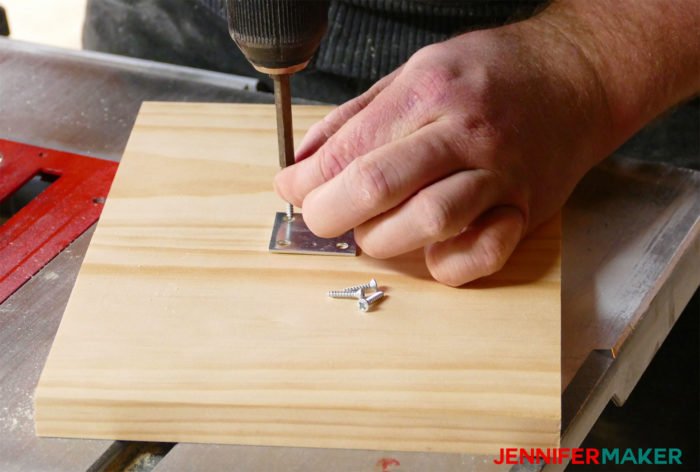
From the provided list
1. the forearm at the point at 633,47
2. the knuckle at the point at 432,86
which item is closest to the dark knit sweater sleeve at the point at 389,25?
the forearm at the point at 633,47

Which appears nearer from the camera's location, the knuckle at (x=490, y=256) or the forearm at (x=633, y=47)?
the knuckle at (x=490, y=256)

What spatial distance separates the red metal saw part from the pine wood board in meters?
0.09

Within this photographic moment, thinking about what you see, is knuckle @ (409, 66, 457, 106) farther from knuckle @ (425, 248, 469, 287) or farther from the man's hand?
knuckle @ (425, 248, 469, 287)

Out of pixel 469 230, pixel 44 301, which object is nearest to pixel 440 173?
pixel 469 230

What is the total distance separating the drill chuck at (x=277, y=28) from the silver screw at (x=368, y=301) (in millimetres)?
231

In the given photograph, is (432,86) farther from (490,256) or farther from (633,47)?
(633,47)

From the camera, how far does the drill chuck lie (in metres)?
0.76

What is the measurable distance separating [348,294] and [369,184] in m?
0.11

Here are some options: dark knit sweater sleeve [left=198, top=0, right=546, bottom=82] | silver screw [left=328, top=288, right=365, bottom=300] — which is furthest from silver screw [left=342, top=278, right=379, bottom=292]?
dark knit sweater sleeve [left=198, top=0, right=546, bottom=82]

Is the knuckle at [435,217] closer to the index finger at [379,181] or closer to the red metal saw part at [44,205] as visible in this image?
the index finger at [379,181]

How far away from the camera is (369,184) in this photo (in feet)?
2.80

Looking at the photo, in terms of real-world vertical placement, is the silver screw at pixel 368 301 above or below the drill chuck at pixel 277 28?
below

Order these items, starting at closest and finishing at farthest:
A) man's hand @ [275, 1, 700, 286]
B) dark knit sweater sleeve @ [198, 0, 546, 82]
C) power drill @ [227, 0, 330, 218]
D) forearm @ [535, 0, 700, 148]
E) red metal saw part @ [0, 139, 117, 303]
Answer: power drill @ [227, 0, 330, 218], man's hand @ [275, 1, 700, 286], red metal saw part @ [0, 139, 117, 303], forearm @ [535, 0, 700, 148], dark knit sweater sleeve @ [198, 0, 546, 82]

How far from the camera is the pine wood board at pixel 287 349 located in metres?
0.77
